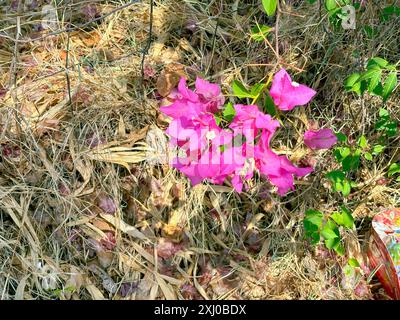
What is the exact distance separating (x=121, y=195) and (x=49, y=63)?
0.58m

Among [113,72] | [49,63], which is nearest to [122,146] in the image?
[113,72]

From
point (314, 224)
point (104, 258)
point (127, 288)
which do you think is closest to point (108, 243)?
point (104, 258)

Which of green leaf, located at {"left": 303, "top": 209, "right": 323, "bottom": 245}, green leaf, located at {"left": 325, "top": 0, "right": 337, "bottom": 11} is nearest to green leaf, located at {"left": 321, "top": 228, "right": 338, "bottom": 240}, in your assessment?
green leaf, located at {"left": 303, "top": 209, "right": 323, "bottom": 245}

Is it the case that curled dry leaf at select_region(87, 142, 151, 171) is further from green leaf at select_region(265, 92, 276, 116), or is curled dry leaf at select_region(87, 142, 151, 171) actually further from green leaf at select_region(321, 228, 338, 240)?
green leaf at select_region(265, 92, 276, 116)

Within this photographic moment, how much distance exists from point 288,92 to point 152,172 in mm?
814

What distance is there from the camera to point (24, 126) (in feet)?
5.99

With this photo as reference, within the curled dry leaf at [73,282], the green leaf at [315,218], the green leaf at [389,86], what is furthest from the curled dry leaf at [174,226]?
the green leaf at [389,86]

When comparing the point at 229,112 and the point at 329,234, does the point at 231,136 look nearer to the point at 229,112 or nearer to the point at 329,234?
the point at 229,112

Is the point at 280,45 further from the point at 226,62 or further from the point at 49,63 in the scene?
the point at 49,63

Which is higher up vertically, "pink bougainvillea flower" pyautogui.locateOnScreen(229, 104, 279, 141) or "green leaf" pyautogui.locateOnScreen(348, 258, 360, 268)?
"pink bougainvillea flower" pyautogui.locateOnScreen(229, 104, 279, 141)

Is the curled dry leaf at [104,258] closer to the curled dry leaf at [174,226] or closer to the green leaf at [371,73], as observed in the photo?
the curled dry leaf at [174,226]

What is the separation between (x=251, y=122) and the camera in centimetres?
106

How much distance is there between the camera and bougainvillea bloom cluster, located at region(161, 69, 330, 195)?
3.48 ft
